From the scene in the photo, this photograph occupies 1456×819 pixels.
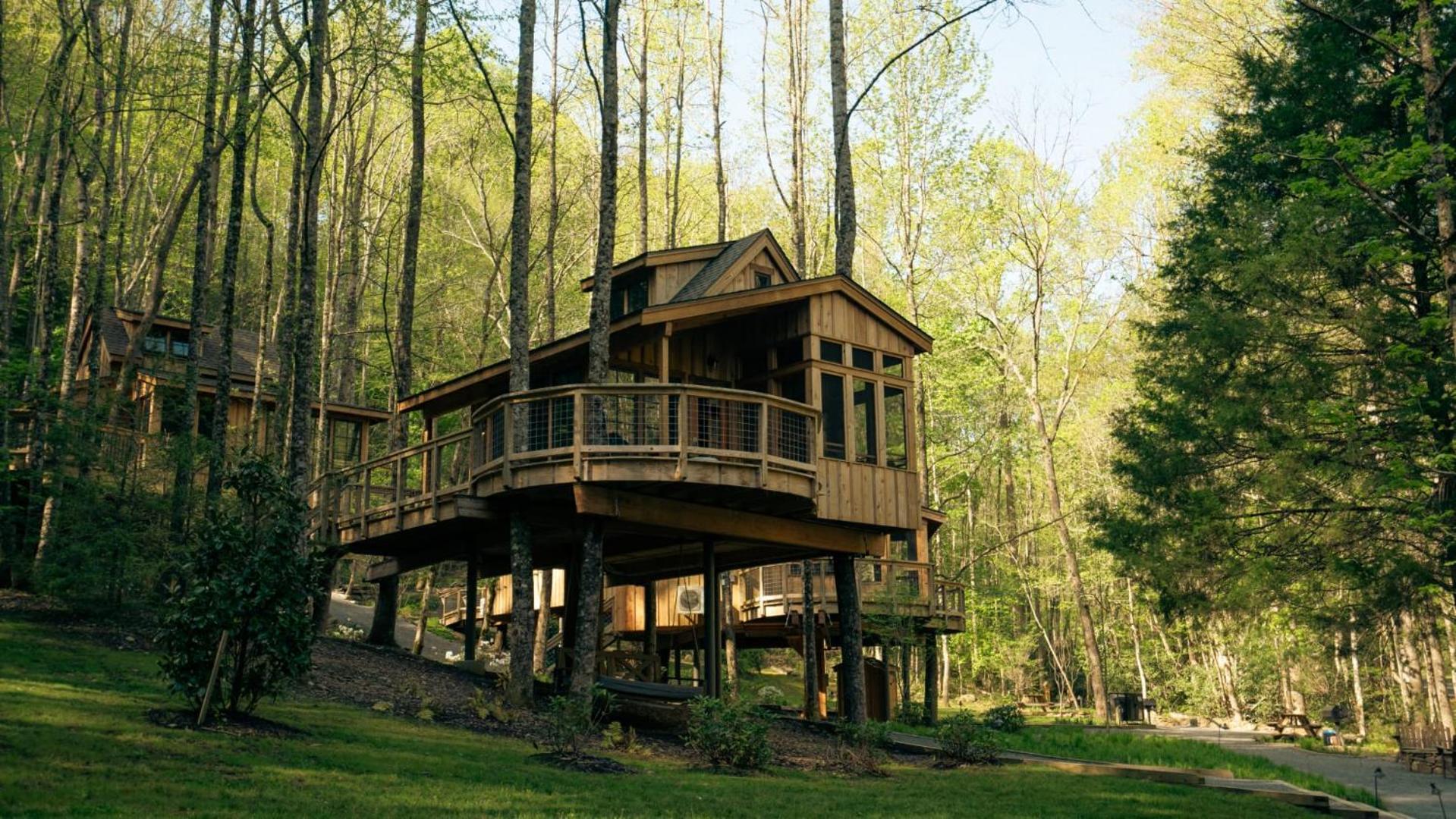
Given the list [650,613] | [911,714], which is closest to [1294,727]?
[911,714]

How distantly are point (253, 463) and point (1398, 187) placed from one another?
66.6 feet

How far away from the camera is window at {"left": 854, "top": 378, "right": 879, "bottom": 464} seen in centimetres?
1992

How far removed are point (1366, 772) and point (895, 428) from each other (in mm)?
11301

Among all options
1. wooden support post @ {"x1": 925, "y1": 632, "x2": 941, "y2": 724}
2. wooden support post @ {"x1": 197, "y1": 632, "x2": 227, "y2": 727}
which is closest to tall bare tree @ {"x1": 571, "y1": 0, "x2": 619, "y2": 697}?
wooden support post @ {"x1": 197, "y1": 632, "x2": 227, "y2": 727}

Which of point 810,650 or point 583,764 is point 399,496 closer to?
point 810,650

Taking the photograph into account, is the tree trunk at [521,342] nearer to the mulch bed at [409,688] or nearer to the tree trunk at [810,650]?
the mulch bed at [409,688]

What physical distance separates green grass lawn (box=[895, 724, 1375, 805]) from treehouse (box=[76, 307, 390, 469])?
17.4 m

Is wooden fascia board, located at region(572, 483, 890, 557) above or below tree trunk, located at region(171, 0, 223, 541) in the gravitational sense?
below

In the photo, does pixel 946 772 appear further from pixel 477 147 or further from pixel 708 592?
pixel 477 147

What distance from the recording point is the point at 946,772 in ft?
52.3

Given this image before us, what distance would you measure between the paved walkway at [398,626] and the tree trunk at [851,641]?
16.1m

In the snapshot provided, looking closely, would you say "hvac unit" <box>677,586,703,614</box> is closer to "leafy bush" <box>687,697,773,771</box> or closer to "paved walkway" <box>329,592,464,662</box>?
"leafy bush" <box>687,697,773,771</box>

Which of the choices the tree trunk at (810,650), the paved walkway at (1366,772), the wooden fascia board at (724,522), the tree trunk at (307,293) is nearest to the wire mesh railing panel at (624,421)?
the wooden fascia board at (724,522)

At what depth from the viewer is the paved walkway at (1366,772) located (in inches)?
636
